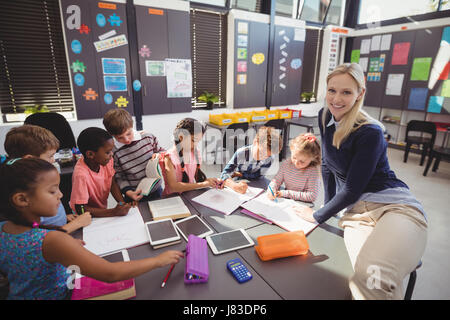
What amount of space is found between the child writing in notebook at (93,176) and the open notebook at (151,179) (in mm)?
117

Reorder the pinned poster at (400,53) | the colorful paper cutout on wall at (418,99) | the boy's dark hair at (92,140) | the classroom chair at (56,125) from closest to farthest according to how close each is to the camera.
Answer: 1. the boy's dark hair at (92,140)
2. the classroom chair at (56,125)
3. the colorful paper cutout on wall at (418,99)
4. the pinned poster at (400,53)

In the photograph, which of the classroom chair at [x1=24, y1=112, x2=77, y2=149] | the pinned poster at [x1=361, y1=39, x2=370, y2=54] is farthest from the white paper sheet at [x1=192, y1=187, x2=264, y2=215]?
the pinned poster at [x1=361, y1=39, x2=370, y2=54]

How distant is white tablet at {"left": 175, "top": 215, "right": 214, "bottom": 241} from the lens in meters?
1.21

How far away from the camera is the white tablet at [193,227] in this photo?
1209 mm

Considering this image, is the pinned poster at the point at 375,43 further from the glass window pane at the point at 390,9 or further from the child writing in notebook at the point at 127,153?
the child writing in notebook at the point at 127,153

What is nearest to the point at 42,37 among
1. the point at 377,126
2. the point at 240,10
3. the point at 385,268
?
the point at 240,10

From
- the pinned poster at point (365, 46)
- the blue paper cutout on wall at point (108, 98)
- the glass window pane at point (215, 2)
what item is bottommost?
the blue paper cutout on wall at point (108, 98)

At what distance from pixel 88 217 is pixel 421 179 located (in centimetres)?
443

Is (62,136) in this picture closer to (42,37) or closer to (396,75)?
(42,37)

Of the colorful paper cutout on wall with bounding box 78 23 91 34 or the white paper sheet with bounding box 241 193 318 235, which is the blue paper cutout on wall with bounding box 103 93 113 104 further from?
the white paper sheet with bounding box 241 193 318 235

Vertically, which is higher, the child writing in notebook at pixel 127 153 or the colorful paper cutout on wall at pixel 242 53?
the colorful paper cutout on wall at pixel 242 53

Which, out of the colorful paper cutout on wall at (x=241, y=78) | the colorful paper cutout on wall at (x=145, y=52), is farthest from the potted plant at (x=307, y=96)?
the colorful paper cutout on wall at (x=145, y=52)

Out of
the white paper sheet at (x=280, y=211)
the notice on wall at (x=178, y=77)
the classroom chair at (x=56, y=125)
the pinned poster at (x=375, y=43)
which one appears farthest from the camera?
the pinned poster at (x=375, y=43)

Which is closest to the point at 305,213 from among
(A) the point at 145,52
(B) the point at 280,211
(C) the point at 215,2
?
(B) the point at 280,211
